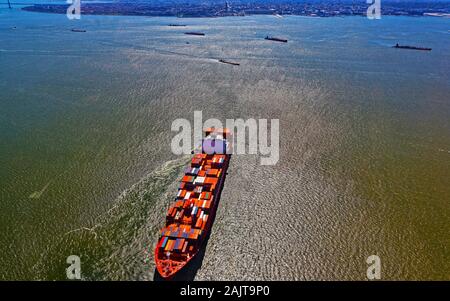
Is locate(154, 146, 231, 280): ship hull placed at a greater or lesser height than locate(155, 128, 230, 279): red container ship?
lesser

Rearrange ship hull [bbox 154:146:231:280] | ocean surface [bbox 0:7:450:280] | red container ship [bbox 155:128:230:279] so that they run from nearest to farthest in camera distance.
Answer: ship hull [bbox 154:146:231:280] → red container ship [bbox 155:128:230:279] → ocean surface [bbox 0:7:450:280]

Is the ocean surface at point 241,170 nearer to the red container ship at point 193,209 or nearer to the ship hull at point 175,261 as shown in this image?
the ship hull at point 175,261

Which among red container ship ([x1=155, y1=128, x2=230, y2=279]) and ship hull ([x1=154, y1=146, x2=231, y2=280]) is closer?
ship hull ([x1=154, y1=146, x2=231, y2=280])

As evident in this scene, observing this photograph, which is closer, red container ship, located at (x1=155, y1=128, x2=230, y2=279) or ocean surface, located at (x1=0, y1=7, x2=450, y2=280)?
red container ship, located at (x1=155, y1=128, x2=230, y2=279)

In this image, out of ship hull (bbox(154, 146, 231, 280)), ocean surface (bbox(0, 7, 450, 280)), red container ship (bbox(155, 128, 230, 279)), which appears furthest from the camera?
ocean surface (bbox(0, 7, 450, 280))

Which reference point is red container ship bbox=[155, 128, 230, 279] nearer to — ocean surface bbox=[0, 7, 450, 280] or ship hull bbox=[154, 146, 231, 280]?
ship hull bbox=[154, 146, 231, 280]

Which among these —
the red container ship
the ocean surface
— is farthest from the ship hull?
the ocean surface

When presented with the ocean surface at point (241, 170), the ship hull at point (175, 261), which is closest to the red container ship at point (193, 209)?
the ship hull at point (175, 261)
